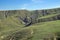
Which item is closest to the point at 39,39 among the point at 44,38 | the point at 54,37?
the point at 44,38

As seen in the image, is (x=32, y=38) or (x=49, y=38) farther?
(x=32, y=38)

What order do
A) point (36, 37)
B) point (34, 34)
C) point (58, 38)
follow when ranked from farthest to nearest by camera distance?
1. point (34, 34)
2. point (36, 37)
3. point (58, 38)

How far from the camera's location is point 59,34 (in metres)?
102

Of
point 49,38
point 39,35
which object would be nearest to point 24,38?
point 39,35

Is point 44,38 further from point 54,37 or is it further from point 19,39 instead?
point 19,39

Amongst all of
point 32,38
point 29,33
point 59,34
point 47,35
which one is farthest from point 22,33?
point 59,34

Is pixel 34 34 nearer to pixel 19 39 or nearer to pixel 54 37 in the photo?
pixel 19 39

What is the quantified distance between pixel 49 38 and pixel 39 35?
976 centimetres

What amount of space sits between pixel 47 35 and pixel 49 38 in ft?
16.1

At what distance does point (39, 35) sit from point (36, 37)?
9.30 feet


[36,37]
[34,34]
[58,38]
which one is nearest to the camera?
[58,38]

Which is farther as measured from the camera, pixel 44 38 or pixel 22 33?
pixel 22 33

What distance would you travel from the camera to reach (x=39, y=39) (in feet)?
331

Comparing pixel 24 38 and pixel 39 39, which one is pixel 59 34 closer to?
pixel 39 39
